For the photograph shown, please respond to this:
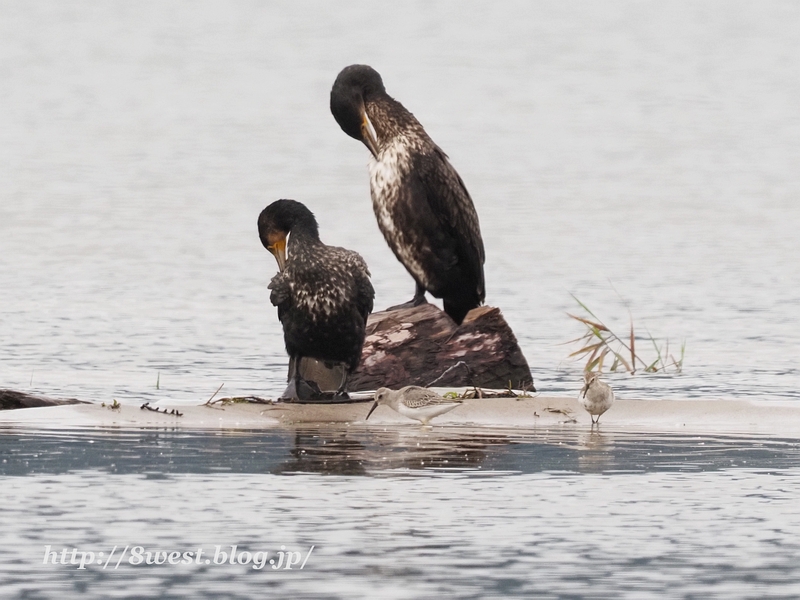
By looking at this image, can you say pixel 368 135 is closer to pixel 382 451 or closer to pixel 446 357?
pixel 446 357

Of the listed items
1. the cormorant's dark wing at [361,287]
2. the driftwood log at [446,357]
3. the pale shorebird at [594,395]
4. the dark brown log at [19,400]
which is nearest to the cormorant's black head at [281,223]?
the cormorant's dark wing at [361,287]

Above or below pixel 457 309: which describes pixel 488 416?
below

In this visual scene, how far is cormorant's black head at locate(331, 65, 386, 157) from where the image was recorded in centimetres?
1188

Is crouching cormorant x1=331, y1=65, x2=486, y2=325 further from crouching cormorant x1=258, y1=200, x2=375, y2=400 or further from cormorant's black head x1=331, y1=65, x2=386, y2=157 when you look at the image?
crouching cormorant x1=258, y1=200, x2=375, y2=400

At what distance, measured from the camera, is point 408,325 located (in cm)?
1142

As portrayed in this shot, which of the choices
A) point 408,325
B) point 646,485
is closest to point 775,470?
point 646,485

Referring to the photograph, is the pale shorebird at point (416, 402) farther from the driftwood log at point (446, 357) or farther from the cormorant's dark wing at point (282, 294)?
the driftwood log at point (446, 357)

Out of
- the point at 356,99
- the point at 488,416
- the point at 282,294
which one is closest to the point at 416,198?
the point at 356,99

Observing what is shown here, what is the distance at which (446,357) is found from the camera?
11.3 m

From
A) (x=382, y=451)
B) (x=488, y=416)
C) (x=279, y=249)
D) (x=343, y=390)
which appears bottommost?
(x=382, y=451)

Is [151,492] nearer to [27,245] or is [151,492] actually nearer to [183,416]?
[183,416]

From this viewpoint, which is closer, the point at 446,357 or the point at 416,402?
the point at 416,402

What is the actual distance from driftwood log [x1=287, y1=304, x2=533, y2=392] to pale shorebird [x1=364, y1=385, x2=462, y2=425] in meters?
1.62

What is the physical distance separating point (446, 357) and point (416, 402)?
188cm
